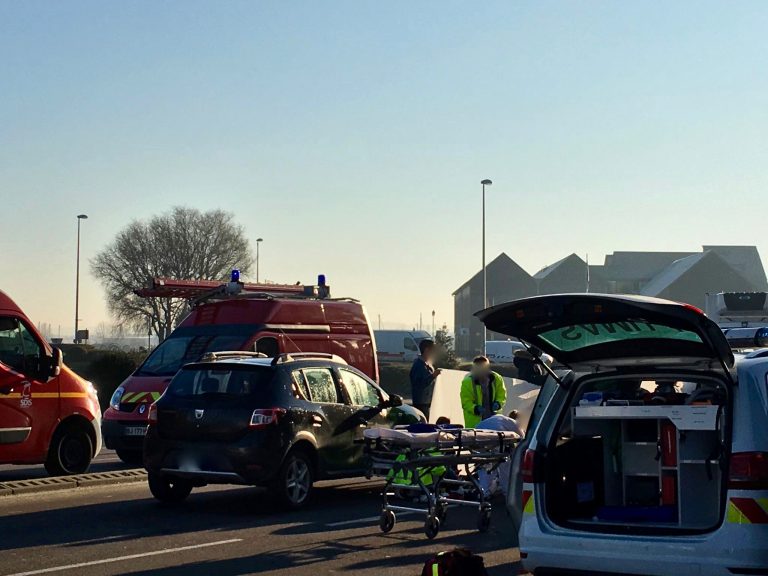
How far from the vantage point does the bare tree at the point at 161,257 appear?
232 feet

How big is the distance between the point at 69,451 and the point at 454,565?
10064 mm

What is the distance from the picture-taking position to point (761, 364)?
6527mm

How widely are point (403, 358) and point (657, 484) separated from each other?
58.3 metres

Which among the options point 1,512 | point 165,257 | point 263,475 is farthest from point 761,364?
point 165,257

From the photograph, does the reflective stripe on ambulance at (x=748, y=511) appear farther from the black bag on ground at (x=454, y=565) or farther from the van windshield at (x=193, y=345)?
the van windshield at (x=193, y=345)

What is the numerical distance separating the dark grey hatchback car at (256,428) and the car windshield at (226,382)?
11 mm

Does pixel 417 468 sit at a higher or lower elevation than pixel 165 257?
lower

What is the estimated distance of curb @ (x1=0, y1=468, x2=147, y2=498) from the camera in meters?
14.1

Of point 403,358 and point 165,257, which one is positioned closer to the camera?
point 403,358

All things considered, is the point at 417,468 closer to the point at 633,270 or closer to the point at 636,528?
the point at 636,528

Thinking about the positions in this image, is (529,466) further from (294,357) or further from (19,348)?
(19,348)

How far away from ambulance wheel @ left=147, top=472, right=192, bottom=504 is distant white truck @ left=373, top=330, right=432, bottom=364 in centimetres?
5200

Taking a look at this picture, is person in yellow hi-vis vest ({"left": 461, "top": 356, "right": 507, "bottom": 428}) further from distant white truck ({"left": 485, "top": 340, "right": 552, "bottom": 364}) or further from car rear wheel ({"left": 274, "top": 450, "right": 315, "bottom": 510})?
distant white truck ({"left": 485, "top": 340, "right": 552, "bottom": 364})

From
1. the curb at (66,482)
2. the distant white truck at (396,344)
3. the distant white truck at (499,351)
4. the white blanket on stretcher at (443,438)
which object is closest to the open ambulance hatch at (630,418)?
the white blanket on stretcher at (443,438)
